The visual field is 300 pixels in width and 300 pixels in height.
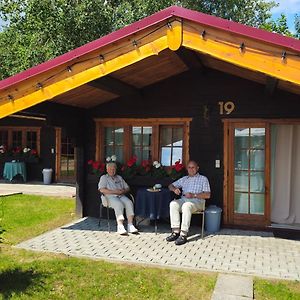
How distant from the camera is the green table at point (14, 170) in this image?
12.4 meters

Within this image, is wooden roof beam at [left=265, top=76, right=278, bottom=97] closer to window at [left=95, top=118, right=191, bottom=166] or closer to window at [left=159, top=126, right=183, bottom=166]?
window at [left=95, top=118, right=191, bottom=166]

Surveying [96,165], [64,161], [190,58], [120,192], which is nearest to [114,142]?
[96,165]

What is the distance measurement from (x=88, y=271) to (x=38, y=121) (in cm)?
927

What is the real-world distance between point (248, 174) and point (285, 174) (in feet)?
2.42

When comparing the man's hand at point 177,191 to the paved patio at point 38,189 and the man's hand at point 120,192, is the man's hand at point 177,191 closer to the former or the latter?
the man's hand at point 120,192

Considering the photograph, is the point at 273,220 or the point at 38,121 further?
the point at 38,121

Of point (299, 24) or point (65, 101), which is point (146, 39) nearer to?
point (65, 101)

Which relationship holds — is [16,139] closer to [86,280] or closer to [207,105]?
[207,105]

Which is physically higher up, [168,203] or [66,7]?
[66,7]

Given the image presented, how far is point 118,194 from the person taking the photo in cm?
622

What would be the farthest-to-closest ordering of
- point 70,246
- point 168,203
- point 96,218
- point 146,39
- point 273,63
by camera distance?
point 96,218, point 168,203, point 70,246, point 146,39, point 273,63

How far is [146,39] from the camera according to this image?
14.8ft

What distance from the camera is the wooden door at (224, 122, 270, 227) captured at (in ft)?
20.7

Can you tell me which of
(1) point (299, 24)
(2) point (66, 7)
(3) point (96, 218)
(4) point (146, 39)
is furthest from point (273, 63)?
(1) point (299, 24)
